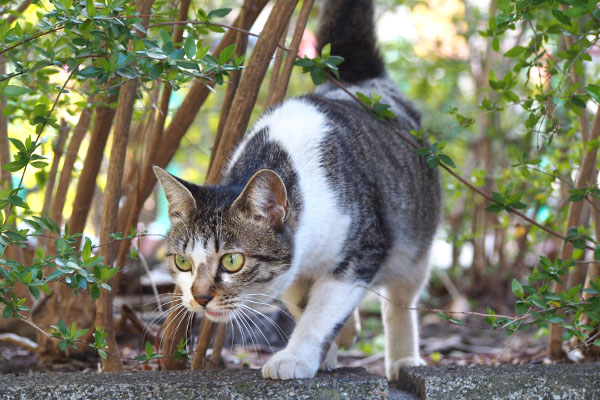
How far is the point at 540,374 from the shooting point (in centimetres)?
206

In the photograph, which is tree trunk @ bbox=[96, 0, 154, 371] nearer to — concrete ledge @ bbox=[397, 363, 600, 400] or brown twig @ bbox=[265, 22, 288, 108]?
brown twig @ bbox=[265, 22, 288, 108]

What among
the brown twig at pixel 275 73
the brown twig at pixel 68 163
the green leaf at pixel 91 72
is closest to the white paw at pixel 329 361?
the brown twig at pixel 275 73

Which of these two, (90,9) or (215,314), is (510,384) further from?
(90,9)

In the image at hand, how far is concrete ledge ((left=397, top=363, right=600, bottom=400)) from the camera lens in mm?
2023

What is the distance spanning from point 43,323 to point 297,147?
1.36 metres

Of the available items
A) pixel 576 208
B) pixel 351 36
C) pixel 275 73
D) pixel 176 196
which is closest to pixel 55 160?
pixel 176 196

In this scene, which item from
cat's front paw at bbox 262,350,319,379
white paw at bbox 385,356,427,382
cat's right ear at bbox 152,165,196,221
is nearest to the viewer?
cat's front paw at bbox 262,350,319,379

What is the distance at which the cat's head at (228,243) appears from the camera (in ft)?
6.56

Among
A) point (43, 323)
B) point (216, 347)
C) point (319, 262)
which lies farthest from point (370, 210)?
point (43, 323)

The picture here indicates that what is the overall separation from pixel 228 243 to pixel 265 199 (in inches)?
6.8

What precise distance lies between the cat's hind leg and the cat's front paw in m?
0.86

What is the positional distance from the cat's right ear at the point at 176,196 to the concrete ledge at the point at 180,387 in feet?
1.63

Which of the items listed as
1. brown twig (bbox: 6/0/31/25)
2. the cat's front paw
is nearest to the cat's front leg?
the cat's front paw

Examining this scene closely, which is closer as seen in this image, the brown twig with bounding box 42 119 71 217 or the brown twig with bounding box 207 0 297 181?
the brown twig with bounding box 207 0 297 181
